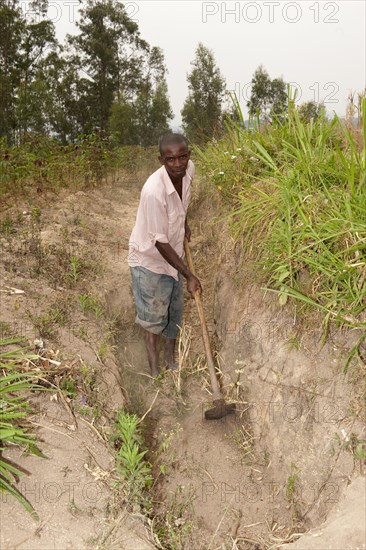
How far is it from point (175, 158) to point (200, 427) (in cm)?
170

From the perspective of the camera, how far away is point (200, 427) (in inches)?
128

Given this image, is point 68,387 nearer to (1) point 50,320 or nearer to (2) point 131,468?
(2) point 131,468

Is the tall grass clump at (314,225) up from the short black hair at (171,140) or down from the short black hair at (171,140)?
down

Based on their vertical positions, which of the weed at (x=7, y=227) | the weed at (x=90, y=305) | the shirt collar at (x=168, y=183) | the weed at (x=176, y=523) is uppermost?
the shirt collar at (x=168, y=183)

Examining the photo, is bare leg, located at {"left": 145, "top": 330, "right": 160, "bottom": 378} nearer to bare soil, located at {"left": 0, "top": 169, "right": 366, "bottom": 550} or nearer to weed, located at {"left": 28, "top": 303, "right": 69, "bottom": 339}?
bare soil, located at {"left": 0, "top": 169, "right": 366, "bottom": 550}

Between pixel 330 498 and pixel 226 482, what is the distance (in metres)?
0.69

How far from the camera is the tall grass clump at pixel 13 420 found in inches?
90.4

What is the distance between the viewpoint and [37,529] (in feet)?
7.36

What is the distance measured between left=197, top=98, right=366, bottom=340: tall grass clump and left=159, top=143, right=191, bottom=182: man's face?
60 centimetres

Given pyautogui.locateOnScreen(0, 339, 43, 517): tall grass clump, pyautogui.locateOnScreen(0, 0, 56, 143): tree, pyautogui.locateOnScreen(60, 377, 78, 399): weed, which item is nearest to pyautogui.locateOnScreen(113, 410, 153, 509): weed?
pyautogui.locateOnScreen(60, 377, 78, 399): weed

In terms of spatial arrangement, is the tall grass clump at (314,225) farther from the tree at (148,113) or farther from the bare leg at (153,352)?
the tree at (148,113)

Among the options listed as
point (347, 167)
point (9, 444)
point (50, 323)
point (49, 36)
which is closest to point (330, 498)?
point (9, 444)

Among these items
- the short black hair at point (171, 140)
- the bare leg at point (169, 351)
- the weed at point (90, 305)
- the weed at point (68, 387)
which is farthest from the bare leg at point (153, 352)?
the short black hair at point (171, 140)

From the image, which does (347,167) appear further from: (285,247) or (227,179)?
(227,179)
